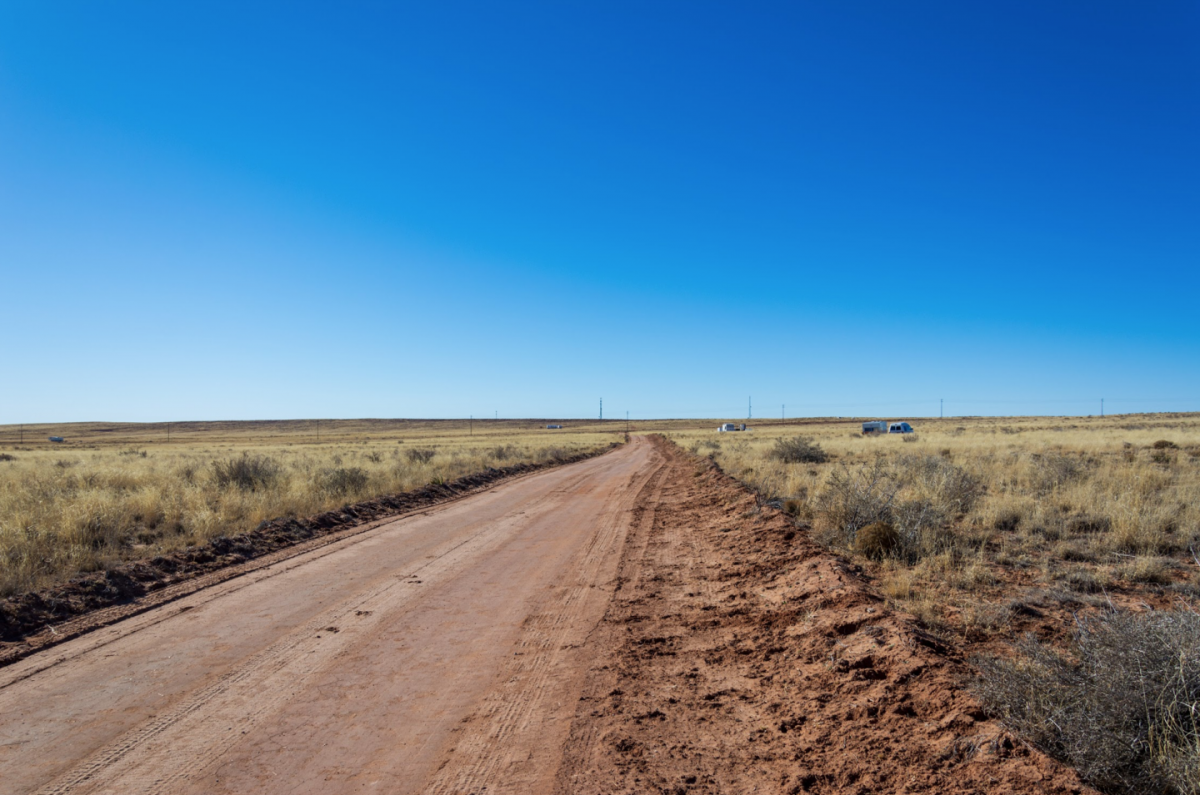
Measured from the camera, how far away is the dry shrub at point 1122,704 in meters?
3.28

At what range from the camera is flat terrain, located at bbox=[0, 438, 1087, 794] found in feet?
12.8

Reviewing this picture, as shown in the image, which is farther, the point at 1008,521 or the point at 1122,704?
the point at 1008,521

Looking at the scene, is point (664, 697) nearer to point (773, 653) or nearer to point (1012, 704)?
point (773, 653)

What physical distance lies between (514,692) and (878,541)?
614 centimetres

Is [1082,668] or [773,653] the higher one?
[1082,668]

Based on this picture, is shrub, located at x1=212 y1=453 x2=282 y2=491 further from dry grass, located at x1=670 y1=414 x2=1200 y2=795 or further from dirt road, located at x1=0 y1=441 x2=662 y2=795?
dry grass, located at x1=670 y1=414 x2=1200 y2=795

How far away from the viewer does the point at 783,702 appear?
493 cm

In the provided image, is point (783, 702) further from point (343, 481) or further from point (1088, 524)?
point (343, 481)

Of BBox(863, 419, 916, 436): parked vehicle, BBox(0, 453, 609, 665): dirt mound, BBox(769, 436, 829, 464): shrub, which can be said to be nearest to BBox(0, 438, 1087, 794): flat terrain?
BBox(0, 453, 609, 665): dirt mound

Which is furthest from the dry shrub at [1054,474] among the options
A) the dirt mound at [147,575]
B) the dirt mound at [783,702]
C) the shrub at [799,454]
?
the dirt mound at [147,575]

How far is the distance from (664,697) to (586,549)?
580cm

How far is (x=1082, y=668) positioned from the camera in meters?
4.07

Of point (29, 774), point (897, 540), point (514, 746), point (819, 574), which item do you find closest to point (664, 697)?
point (514, 746)

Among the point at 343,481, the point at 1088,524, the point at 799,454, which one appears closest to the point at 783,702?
the point at 1088,524
